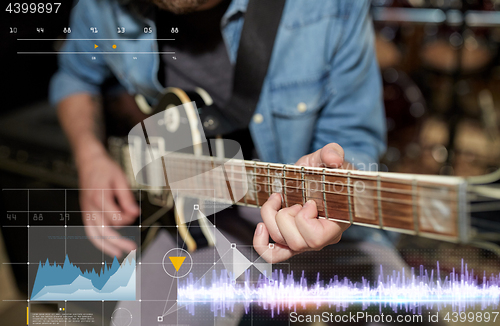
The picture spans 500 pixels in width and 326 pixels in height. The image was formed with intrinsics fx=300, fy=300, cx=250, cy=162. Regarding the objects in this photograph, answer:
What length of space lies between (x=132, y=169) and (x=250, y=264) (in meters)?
0.38

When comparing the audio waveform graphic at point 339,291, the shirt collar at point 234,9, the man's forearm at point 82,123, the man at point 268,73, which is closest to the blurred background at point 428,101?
the man's forearm at point 82,123

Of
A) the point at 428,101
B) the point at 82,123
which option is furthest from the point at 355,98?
the point at 428,101

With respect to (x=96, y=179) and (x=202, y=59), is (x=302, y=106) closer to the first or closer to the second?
(x=202, y=59)

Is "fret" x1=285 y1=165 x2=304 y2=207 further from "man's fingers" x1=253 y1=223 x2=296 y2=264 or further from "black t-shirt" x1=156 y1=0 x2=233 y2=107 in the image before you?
"black t-shirt" x1=156 y1=0 x2=233 y2=107

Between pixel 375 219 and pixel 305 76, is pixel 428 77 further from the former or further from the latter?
pixel 375 219

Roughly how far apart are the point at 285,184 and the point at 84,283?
18.8 inches

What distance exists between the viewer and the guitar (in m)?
0.43

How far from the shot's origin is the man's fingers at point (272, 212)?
57 centimetres

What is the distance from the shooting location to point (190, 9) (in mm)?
682

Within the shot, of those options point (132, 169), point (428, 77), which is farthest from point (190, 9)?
point (428, 77)

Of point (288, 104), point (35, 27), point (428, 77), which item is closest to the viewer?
point (35, 27)

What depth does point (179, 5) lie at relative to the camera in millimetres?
665

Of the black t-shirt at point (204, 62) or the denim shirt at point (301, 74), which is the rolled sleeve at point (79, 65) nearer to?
the denim shirt at point (301, 74)

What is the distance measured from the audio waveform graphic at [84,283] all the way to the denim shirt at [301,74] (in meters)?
0.41
